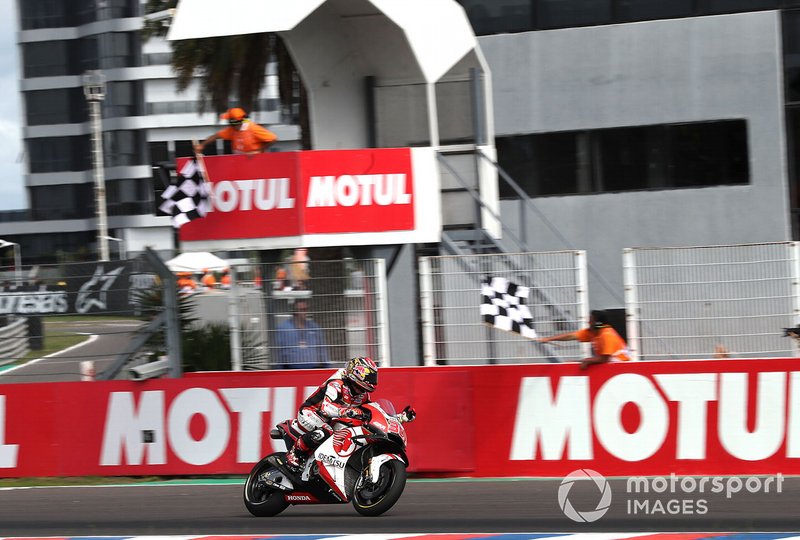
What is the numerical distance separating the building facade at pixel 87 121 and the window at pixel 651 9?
4760cm

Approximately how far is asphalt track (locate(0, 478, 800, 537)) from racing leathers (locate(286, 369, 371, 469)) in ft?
1.91

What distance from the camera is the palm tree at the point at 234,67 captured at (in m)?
18.9

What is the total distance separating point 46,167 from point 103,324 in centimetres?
6028

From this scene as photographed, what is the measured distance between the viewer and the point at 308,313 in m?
12.9

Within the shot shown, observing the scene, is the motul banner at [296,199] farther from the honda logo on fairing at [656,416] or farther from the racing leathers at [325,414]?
the racing leathers at [325,414]

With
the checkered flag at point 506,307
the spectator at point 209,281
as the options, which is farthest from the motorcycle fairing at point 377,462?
A: the spectator at point 209,281

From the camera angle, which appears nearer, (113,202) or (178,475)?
(178,475)

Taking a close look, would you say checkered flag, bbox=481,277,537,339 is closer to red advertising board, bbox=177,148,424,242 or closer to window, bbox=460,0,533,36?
red advertising board, bbox=177,148,424,242

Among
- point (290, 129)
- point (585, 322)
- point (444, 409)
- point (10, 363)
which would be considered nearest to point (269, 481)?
point (444, 409)

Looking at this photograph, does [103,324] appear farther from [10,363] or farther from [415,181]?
[415,181]

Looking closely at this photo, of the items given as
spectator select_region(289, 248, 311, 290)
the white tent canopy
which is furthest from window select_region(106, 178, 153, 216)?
spectator select_region(289, 248, 311, 290)

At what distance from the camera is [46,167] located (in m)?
70.2

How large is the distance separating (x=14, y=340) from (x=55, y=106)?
60.0 meters

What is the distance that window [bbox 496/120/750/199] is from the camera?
2086cm
